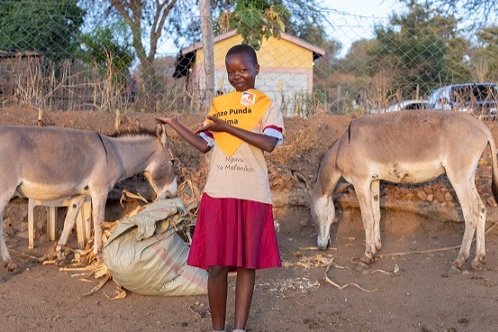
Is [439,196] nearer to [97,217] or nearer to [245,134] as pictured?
[97,217]

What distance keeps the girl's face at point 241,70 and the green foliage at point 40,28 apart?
8.79 m

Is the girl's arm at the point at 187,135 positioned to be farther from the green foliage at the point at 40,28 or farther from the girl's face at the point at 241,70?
the green foliage at the point at 40,28

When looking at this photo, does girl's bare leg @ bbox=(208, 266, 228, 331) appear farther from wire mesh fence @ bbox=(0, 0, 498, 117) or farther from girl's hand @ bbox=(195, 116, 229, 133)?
wire mesh fence @ bbox=(0, 0, 498, 117)

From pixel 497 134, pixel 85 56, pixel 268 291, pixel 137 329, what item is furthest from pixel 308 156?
pixel 85 56

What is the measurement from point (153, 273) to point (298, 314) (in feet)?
3.85

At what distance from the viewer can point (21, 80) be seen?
9.54 meters

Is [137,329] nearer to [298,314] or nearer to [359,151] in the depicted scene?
[298,314]

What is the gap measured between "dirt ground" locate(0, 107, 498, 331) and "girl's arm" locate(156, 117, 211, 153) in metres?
1.37

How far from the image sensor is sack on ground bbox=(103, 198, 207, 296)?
4.92 meters

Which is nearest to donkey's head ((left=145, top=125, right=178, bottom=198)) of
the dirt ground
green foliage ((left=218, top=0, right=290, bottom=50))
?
the dirt ground

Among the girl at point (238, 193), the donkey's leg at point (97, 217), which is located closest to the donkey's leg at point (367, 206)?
the donkey's leg at point (97, 217)

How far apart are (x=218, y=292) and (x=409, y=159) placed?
321 centimetres

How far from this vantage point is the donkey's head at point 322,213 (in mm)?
6949

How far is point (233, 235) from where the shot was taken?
3844 millimetres
